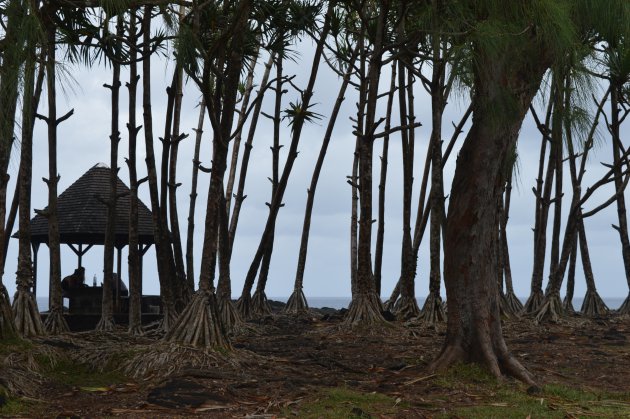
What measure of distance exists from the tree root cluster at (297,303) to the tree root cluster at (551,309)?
12.0 feet

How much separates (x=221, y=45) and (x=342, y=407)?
12.6 ft

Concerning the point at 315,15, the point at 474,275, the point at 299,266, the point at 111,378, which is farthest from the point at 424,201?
the point at 111,378

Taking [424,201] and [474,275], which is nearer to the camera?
[474,275]

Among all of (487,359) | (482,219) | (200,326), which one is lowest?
(487,359)

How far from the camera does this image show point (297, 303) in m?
15.2

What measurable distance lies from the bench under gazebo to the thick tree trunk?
686 cm

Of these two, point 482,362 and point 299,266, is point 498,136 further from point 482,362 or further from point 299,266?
point 299,266

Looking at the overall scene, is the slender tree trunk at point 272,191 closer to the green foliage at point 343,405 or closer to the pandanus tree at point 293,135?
the pandanus tree at point 293,135

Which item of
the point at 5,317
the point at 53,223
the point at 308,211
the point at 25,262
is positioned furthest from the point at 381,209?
the point at 5,317

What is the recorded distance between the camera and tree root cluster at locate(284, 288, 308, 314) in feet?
49.3

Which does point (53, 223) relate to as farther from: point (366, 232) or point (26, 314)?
point (366, 232)

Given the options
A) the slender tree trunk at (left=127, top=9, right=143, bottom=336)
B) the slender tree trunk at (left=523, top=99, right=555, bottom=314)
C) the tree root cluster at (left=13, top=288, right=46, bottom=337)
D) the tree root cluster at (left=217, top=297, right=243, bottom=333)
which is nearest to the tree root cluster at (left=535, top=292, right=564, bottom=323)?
the slender tree trunk at (left=523, top=99, right=555, bottom=314)

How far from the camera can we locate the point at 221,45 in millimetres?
9141

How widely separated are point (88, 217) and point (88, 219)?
4 centimetres
